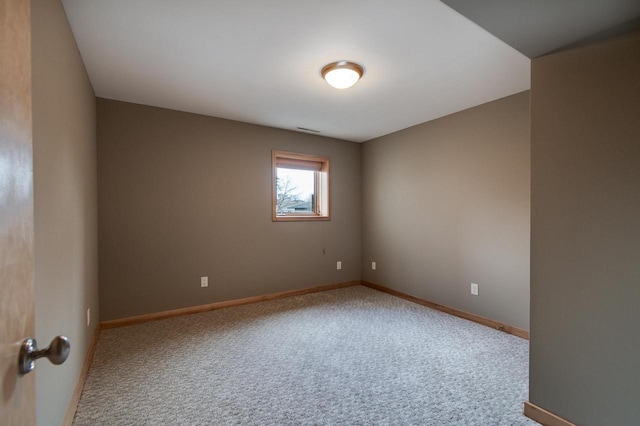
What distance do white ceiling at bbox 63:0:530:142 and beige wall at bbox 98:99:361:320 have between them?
369mm

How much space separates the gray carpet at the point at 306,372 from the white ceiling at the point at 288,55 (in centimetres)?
232

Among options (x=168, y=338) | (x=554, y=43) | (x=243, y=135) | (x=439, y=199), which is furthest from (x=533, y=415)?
(x=243, y=135)

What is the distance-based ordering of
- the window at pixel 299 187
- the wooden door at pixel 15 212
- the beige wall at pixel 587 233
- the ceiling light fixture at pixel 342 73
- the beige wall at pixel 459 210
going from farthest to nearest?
the window at pixel 299 187
the beige wall at pixel 459 210
the ceiling light fixture at pixel 342 73
the beige wall at pixel 587 233
the wooden door at pixel 15 212

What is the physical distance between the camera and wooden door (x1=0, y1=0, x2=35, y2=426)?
535 millimetres

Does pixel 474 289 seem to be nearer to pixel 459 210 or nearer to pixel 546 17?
pixel 459 210

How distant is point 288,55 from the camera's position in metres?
2.20

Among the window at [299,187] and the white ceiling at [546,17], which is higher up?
the white ceiling at [546,17]

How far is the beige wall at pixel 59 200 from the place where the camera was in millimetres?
1265

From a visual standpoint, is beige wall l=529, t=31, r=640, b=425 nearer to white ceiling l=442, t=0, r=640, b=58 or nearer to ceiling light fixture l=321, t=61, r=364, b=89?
white ceiling l=442, t=0, r=640, b=58

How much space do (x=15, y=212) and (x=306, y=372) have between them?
207 centimetres

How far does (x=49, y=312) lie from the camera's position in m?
1.40

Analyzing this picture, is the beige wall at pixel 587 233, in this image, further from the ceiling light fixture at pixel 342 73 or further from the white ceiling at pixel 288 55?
the ceiling light fixture at pixel 342 73

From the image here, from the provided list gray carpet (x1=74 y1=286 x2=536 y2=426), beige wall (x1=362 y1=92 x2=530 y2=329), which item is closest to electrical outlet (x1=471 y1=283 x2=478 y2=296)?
beige wall (x1=362 y1=92 x2=530 y2=329)

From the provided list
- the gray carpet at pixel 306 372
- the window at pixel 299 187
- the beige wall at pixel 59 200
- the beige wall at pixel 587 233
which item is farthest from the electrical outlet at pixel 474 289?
the beige wall at pixel 59 200
